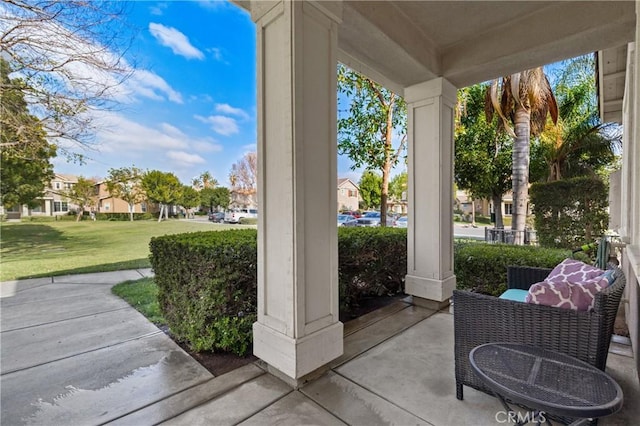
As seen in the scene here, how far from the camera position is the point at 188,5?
14.9 feet

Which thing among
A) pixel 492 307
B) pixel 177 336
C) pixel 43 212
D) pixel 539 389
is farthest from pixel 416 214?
pixel 43 212

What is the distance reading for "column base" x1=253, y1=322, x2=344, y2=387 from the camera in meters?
1.98

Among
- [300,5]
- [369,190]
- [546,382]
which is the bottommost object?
[546,382]

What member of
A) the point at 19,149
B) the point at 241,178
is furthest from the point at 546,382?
the point at 241,178

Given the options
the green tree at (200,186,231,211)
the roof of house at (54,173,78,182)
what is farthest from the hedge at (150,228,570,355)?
the green tree at (200,186,231,211)

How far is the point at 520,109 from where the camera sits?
7.12m

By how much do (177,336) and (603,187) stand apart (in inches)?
350

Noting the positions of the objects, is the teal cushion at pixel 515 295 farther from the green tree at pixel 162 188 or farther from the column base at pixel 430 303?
the green tree at pixel 162 188

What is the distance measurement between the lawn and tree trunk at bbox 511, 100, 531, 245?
7355mm

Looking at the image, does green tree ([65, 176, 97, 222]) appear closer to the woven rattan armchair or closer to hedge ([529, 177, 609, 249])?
the woven rattan armchair

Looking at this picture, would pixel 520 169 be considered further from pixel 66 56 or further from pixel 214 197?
pixel 214 197

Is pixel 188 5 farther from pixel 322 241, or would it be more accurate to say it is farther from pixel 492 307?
pixel 492 307

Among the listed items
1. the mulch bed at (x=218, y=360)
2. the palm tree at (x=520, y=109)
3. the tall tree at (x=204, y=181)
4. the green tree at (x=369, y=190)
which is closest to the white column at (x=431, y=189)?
the mulch bed at (x=218, y=360)

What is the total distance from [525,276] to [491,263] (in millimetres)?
1170
